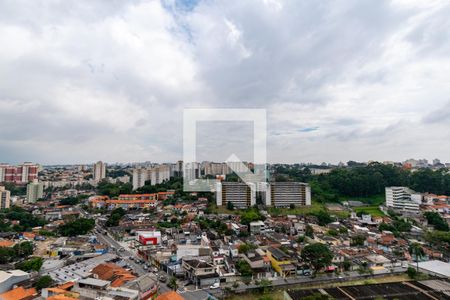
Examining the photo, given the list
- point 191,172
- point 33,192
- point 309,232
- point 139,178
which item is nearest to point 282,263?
point 309,232

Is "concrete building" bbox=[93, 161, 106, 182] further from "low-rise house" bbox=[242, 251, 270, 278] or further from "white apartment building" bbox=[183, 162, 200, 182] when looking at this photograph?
"low-rise house" bbox=[242, 251, 270, 278]

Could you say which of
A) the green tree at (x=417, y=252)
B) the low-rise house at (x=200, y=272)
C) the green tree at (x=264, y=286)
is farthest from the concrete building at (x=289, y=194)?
the green tree at (x=264, y=286)

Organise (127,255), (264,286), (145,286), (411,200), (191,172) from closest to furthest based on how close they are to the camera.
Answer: (145,286) < (264,286) < (127,255) < (411,200) < (191,172)

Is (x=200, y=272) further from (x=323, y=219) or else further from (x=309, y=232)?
(x=323, y=219)

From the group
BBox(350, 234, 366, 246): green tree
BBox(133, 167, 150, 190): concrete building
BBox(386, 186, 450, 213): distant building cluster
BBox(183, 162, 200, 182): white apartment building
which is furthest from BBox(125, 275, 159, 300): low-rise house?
BBox(133, 167, 150, 190): concrete building

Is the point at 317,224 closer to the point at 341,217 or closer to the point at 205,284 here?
the point at 341,217

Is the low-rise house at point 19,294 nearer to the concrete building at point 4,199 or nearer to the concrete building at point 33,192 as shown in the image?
the concrete building at point 4,199
